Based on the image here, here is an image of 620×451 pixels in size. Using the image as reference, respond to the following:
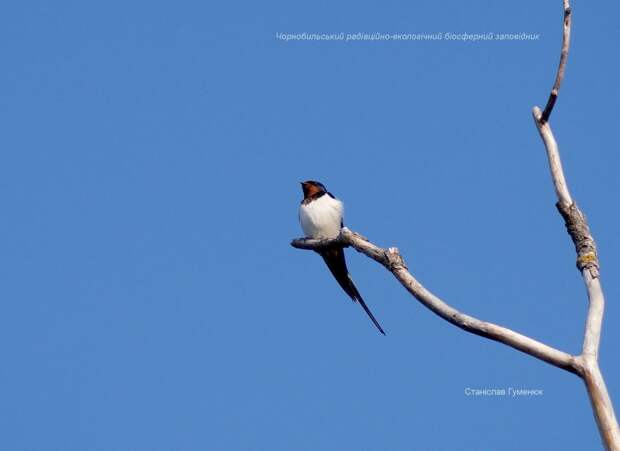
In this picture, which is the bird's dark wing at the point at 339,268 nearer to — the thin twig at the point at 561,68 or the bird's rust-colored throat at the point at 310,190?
the bird's rust-colored throat at the point at 310,190

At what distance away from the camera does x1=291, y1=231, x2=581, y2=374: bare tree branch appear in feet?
20.5

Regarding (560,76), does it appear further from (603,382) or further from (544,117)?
(603,382)

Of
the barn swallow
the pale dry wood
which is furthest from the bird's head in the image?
the pale dry wood

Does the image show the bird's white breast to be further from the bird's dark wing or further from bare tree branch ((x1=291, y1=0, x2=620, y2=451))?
bare tree branch ((x1=291, y1=0, x2=620, y2=451))

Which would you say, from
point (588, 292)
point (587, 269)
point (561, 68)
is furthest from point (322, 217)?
point (588, 292)

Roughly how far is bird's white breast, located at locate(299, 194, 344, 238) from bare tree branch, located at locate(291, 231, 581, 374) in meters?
3.07

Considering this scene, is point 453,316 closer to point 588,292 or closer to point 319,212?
point 588,292

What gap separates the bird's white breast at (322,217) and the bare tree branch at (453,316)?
307cm

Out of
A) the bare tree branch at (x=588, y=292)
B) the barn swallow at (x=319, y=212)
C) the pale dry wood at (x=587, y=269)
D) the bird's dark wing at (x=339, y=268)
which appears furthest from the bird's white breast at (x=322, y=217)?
the pale dry wood at (x=587, y=269)

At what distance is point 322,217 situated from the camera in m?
10.9

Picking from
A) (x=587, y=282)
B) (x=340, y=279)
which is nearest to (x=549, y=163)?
(x=587, y=282)

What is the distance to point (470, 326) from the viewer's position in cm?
654

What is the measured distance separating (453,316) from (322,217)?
14.5ft

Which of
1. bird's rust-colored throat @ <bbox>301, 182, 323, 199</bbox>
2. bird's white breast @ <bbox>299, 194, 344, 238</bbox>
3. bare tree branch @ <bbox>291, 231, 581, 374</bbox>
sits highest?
bird's rust-colored throat @ <bbox>301, 182, 323, 199</bbox>
